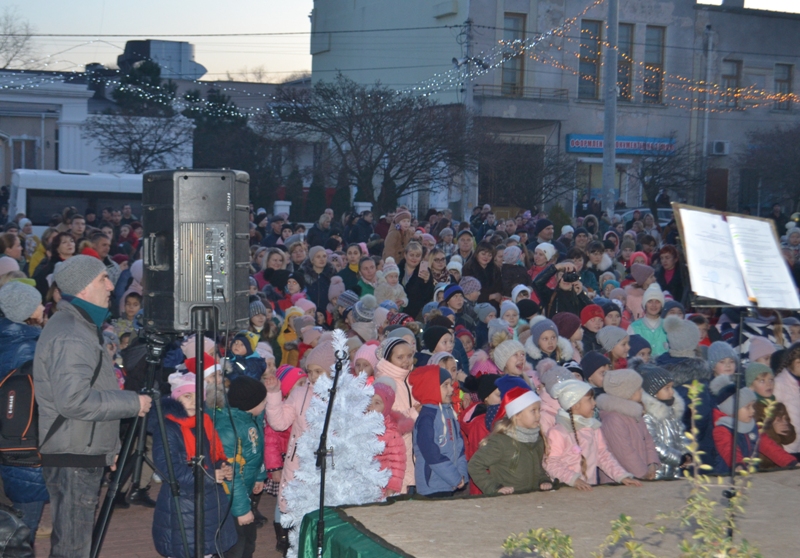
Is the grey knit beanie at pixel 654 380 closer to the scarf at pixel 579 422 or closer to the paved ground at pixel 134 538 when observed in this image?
the scarf at pixel 579 422

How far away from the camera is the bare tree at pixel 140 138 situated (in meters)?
31.0

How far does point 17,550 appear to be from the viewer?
11.0ft

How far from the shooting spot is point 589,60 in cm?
3581

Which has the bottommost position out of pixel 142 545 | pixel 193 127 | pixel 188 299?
pixel 142 545

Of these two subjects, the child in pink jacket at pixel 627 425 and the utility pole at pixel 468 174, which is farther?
the utility pole at pixel 468 174

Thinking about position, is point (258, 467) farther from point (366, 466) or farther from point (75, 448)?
point (75, 448)

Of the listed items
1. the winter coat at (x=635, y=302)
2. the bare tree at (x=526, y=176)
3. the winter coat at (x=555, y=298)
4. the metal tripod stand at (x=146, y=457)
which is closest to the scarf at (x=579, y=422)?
the metal tripod stand at (x=146, y=457)

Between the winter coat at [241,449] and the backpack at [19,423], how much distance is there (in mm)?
980

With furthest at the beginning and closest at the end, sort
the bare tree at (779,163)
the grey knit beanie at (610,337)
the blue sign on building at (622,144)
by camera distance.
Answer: the blue sign on building at (622,144)
the bare tree at (779,163)
the grey knit beanie at (610,337)

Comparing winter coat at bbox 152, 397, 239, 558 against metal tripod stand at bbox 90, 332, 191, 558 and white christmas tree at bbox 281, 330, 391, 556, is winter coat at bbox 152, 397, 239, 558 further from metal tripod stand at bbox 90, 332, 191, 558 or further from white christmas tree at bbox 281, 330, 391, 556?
white christmas tree at bbox 281, 330, 391, 556

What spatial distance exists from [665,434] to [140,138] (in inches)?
1077

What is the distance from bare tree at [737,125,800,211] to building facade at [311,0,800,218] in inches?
84.0

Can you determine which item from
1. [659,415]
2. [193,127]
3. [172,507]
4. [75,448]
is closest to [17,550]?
[75,448]

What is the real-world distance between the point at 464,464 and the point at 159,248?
8.06ft
